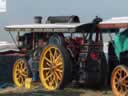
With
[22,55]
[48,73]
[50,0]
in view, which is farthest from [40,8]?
[48,73]

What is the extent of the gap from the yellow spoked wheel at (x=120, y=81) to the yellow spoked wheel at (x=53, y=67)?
155 cm

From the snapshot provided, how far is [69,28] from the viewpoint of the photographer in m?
12.5

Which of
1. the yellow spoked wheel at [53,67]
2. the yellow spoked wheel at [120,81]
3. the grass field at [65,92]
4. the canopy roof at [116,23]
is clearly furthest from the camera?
the yellow spoked wheel at [53,67]

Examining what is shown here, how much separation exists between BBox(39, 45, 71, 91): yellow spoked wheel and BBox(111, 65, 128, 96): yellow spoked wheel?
155 cm

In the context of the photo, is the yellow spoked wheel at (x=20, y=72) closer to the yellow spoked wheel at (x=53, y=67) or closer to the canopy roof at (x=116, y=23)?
the yellow spoked wheel at (x=53, y=67)

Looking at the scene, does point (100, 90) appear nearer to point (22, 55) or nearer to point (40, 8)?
point (22, 55)

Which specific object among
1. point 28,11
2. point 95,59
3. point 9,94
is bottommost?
point 9,94

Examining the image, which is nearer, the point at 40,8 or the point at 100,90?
the point at 100,90

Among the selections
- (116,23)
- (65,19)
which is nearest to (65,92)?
(116,23)

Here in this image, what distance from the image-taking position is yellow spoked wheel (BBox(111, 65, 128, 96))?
428 inches

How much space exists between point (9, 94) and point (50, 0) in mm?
7422

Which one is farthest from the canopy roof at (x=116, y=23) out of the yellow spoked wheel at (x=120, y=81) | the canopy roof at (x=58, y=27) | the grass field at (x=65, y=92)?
the grass field at (x=65, y=92)

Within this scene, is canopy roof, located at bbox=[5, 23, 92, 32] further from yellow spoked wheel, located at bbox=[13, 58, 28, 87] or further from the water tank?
yellow spoked wheel, located at bbox=[13, 58, 28, 87]

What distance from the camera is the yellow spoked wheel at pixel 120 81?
10867 millimetres
